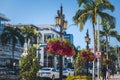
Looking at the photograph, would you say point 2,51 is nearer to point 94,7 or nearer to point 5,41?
point 5,41

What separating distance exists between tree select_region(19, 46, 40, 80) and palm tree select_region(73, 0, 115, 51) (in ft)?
67.9

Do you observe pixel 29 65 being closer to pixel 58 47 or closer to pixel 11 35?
pixel 58 47

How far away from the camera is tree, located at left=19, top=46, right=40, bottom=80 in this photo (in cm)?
2131

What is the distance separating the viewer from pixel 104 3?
42.4m

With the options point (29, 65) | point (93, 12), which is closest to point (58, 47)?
point (29, 65)

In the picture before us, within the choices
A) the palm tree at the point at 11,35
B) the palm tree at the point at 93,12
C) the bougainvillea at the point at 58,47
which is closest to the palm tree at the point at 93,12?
the palm tree at the point at 93,12

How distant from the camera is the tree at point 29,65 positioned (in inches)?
839

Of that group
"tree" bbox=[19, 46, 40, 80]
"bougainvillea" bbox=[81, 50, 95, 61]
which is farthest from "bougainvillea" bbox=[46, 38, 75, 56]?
"bougainvillea" bbox=[81, 50, 95, 61]

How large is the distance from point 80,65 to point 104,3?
815 centimetres

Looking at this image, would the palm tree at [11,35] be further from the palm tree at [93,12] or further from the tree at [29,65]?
the tree at [29,65]

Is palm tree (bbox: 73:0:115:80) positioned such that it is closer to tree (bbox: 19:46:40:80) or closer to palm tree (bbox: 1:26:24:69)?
tree (bbox: 19:46:40:80)

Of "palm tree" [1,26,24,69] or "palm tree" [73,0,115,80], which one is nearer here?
"palm tree" [73,0,115,80]

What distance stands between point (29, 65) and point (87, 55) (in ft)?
71.6

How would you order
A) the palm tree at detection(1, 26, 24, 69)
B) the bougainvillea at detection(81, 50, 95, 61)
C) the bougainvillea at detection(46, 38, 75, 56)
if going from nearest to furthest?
the bougainvillea at detection(46, 38, 75, 56), the bougainvillea at detection(81, 50, 95, 61), the palm tree at detection(1, 26, 24, 69)
